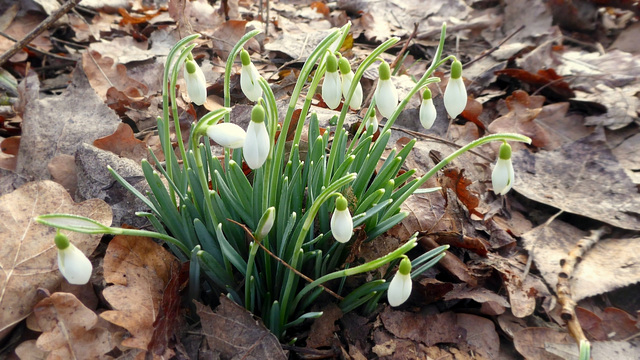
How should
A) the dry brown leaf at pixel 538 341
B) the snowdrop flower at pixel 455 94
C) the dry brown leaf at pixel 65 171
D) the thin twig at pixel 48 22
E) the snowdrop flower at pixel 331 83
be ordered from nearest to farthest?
Result: the snowdrop flower at pixel 331 83 → the snowdrop flower at pixel 455 94 → the dry brown leaf at pixel 538 341 → the dry brown leaf at pixel 65 171 → the thin twig at pixel 48 22

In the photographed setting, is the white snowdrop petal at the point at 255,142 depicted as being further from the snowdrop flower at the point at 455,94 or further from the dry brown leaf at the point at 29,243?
the dry brown leaf at the point at 29,243

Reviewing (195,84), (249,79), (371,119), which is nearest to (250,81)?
(249,79)

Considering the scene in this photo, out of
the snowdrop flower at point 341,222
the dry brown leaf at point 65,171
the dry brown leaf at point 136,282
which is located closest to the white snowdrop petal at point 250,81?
the snowdrop flower at point 341,222

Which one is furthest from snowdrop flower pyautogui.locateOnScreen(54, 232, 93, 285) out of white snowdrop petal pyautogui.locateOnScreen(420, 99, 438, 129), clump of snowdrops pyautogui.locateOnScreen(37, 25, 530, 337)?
white snowdrop petal pyautogui.locateOnScreen(420, 99, 438, 129)

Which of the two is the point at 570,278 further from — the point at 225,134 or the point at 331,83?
the point at 225,134

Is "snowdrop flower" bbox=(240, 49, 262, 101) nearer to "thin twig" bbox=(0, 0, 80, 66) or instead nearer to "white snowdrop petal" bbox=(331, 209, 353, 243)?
"white snowdrop petal" bbox=(331, 209, 353, 243)

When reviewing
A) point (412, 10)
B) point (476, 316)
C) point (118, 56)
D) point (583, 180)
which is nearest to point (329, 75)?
point (476, 316)
